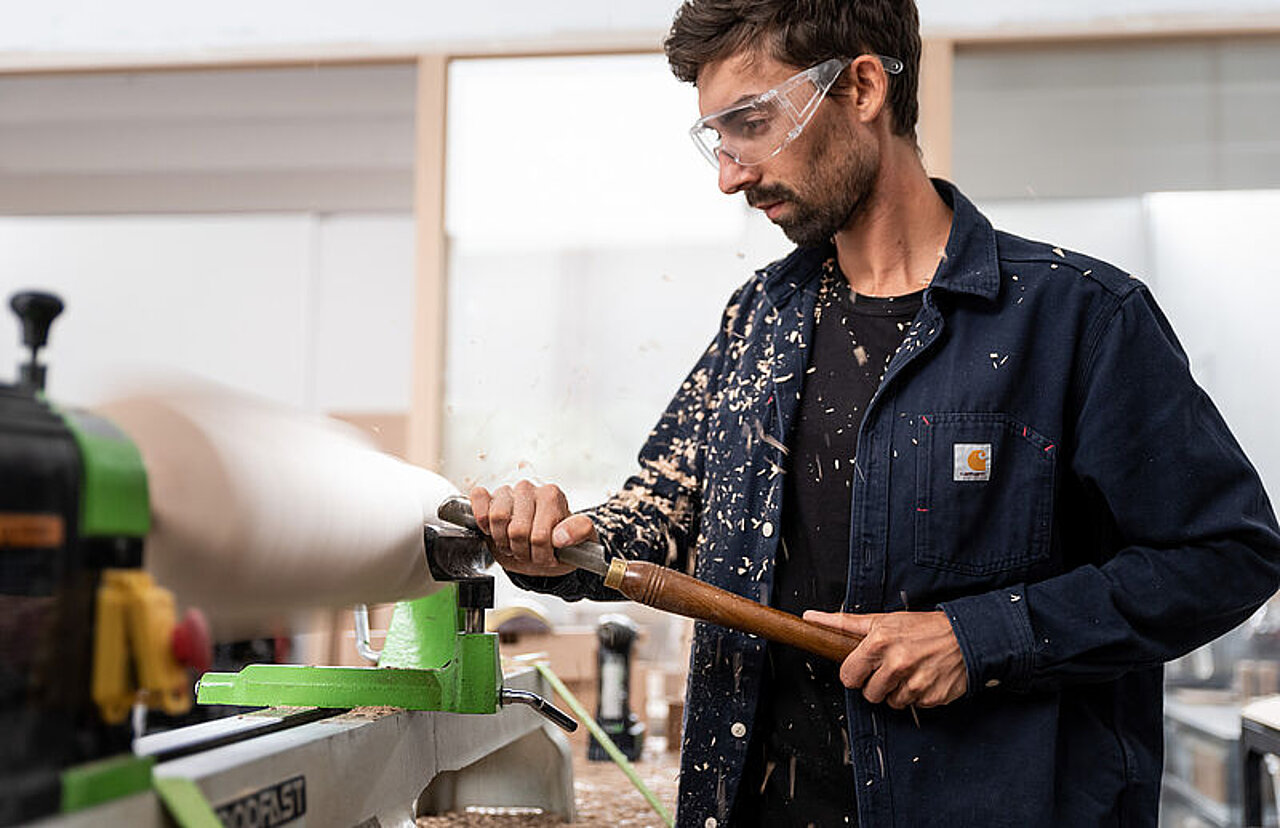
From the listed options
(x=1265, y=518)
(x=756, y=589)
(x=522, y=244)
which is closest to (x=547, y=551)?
(x=756, y=589)

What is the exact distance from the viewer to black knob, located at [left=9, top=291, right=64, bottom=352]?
0.69m

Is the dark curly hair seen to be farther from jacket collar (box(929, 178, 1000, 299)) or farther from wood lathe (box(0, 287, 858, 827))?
wood lathe (box(0, 287, 858, 827))

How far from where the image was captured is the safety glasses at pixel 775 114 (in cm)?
129

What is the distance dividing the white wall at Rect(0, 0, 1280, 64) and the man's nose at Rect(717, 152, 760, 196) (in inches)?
60.3

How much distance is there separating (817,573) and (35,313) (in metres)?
0.79

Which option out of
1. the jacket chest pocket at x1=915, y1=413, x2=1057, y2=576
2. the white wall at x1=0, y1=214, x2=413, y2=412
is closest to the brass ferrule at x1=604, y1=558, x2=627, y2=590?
the jacket chest pocket at x1=915, y1=413, x2=1057, y2=576

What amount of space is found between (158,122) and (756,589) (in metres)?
2.26

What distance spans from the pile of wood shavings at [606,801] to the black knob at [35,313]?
90 centimetres

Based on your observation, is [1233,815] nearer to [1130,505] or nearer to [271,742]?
[1130,505]

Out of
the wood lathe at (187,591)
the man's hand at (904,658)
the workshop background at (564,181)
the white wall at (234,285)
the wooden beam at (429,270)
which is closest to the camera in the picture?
the wood lathe at (187,591)

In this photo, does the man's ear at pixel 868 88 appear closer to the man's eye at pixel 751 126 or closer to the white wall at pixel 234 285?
the man's eye at pixel 751 126

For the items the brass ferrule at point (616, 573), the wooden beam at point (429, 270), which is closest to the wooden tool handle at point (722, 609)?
the brass ferrule at point (616, 573)

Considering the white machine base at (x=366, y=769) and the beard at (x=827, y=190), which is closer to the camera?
the white machine base at (x=366, y=769)

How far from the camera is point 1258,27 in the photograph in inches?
102
